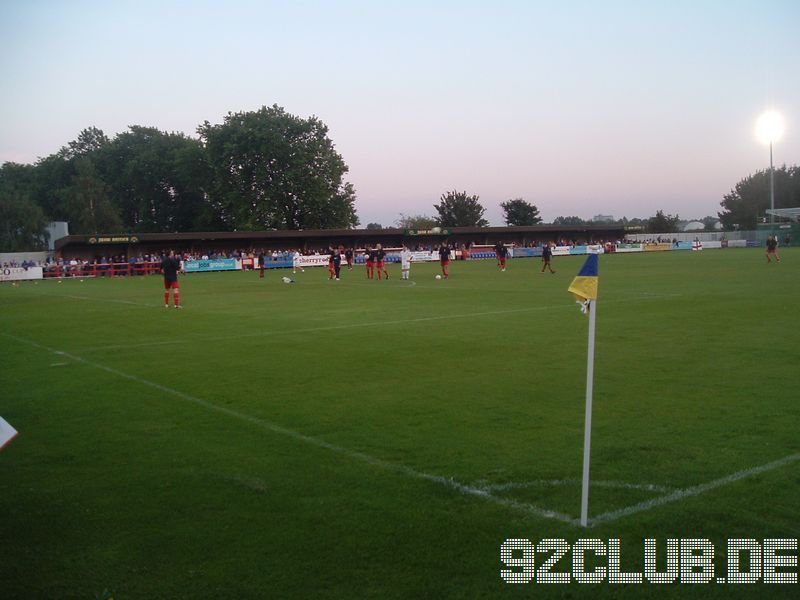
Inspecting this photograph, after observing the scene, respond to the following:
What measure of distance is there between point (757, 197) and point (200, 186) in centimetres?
8909

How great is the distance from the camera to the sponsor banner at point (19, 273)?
49656 millimetres

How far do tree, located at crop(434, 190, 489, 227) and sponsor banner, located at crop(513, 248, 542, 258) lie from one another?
3487 cm

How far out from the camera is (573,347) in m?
13.8

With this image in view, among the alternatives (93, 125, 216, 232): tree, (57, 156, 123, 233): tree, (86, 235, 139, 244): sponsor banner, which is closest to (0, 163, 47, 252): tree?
(57, 156, 123, 233): tree

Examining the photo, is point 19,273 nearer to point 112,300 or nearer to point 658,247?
point 112,300

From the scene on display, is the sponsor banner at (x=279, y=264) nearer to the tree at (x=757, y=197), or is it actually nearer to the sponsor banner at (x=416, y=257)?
the sponsor banner at (x=416, y=257)

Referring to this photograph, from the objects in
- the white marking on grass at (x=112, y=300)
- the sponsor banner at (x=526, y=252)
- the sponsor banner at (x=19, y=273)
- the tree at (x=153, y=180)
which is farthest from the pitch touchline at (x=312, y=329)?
the tree at (x=153, y=180)

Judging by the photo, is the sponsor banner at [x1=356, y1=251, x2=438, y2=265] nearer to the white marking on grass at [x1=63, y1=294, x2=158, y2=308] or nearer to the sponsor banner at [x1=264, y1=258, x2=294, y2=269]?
the sponsor banner at [x1=264, y1=258, x2=294, y2=269]

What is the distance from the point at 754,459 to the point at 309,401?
17.9ft

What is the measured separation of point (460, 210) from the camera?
11106 centimetres

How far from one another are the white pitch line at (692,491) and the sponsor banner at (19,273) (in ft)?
174

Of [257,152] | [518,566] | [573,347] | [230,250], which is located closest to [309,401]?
[518,566]

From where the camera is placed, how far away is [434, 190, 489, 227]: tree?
111 metres

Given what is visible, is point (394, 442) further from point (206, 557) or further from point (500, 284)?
point (500, 284)
